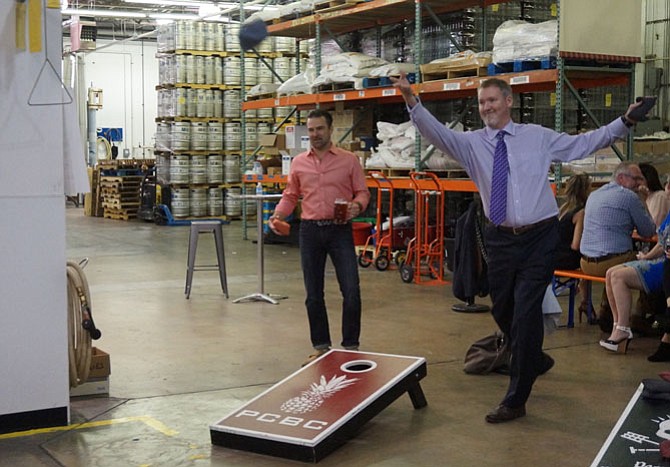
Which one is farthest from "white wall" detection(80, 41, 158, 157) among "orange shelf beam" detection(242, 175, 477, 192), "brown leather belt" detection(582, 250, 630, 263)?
"brown leather belt" detection(582, 250, 630, 263)

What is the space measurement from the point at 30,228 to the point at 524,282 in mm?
2773

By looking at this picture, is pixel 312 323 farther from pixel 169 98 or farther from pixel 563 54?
pixel 169 98

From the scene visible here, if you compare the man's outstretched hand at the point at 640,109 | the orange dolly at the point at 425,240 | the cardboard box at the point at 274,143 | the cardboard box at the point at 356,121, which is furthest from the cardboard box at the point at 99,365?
the cardboard box at the point at 274,143

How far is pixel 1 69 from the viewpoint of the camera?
4969 millimetres

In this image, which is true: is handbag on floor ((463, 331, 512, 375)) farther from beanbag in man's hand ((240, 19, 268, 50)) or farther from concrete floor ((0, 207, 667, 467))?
beanbag in man's hand ((240, 19, 268, 50))

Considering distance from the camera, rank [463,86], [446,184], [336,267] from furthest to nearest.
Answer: [446,184] → [463,86] → [336,267]

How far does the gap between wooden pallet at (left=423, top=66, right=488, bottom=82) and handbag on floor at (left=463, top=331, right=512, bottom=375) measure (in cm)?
472

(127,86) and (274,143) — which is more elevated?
(127,86)

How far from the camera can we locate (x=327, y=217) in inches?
258

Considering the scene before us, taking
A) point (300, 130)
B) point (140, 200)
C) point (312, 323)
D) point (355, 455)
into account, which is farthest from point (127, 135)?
point (355, 455)

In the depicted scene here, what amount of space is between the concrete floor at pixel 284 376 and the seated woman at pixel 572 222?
0.63 meters

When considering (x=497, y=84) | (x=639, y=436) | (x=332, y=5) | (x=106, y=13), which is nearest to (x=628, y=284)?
(x=497, y=84)

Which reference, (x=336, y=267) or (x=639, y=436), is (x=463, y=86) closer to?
(x=336, y=267)

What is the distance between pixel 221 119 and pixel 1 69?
15.3 m
